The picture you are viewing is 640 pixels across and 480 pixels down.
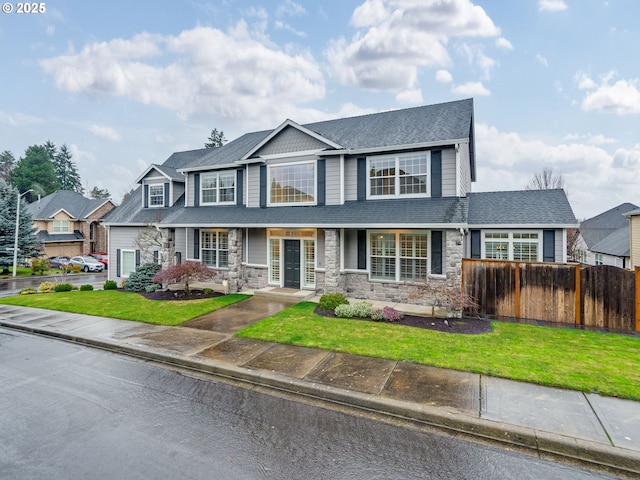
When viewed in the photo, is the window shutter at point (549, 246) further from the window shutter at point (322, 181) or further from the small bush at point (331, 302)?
the window shutter at point (322, 181)

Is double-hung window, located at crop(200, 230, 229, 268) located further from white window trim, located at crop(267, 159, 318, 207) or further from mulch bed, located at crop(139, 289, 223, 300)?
white window trim, located at crop(267, 159, 318, 207)

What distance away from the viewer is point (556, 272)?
33.7 ft

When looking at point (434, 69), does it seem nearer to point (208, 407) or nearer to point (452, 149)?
point (452, 149)

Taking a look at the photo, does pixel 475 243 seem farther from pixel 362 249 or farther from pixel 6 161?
pixel 6 161

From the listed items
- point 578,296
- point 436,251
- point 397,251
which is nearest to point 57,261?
point 397,251

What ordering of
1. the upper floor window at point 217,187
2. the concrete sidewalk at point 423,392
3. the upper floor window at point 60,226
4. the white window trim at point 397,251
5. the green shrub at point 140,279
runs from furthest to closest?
1. the upper floor window at point 60,226
2. the upper floor window at point 217,187
3. the green shrub at point 140,279
4. the white window trim at point 397,251
5. the concrete sidewalk at point 423,392

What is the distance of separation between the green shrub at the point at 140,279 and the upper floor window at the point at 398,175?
12.4m

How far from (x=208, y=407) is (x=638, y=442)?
19.9 ft

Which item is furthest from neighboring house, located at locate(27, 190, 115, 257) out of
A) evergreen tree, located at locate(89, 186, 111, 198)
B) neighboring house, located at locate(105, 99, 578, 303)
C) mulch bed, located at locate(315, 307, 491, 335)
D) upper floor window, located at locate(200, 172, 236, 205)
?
mulch bed, located at locate(315, 307, 491, 335)

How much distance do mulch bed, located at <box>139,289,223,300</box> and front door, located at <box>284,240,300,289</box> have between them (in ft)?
10.4

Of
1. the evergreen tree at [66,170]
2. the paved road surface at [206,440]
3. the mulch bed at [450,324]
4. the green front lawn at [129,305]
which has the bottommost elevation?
the paved road surface at [206,440]

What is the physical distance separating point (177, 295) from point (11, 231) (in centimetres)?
2536

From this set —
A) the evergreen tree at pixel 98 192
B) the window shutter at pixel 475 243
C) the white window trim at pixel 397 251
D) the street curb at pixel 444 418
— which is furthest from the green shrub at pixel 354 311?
the evergreen tree at pixel 98 192

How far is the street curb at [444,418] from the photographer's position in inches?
157
